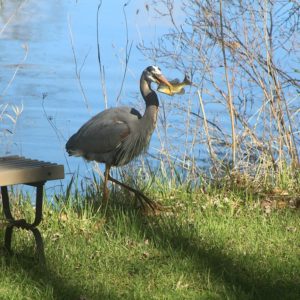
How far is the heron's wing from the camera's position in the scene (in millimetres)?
7246

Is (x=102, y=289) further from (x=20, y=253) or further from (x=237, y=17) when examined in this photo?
(x=237, y=17)

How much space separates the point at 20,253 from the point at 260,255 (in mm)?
1460

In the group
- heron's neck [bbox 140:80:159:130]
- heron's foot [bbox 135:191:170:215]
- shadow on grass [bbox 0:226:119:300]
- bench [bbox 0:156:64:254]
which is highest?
heron's neck [bbox 140:80:159:130]

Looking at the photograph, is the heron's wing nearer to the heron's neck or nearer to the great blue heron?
the great blue heron

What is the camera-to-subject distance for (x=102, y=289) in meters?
5.27

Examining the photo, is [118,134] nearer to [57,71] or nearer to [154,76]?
[154,76]

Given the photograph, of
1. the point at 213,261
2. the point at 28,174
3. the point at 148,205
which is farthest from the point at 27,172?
the point at 148,205

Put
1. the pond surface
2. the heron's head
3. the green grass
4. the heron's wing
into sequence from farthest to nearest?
the pond surface < the heron's head < the heron's wing < the green grass

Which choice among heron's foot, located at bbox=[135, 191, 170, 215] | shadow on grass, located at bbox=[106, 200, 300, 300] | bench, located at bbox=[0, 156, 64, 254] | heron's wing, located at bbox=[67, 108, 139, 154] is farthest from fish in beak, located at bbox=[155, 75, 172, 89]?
bench, located at bbox=[0, 156, 64, 254]

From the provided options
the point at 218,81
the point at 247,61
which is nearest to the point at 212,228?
the point at 247,61

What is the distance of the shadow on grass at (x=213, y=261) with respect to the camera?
5.32 meters

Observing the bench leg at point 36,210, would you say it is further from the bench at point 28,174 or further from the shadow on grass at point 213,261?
the shadow on grass at point 213,261

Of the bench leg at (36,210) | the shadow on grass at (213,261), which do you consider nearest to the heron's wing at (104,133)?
the shadow on grass at (213,261)

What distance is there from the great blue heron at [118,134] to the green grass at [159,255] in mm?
475
